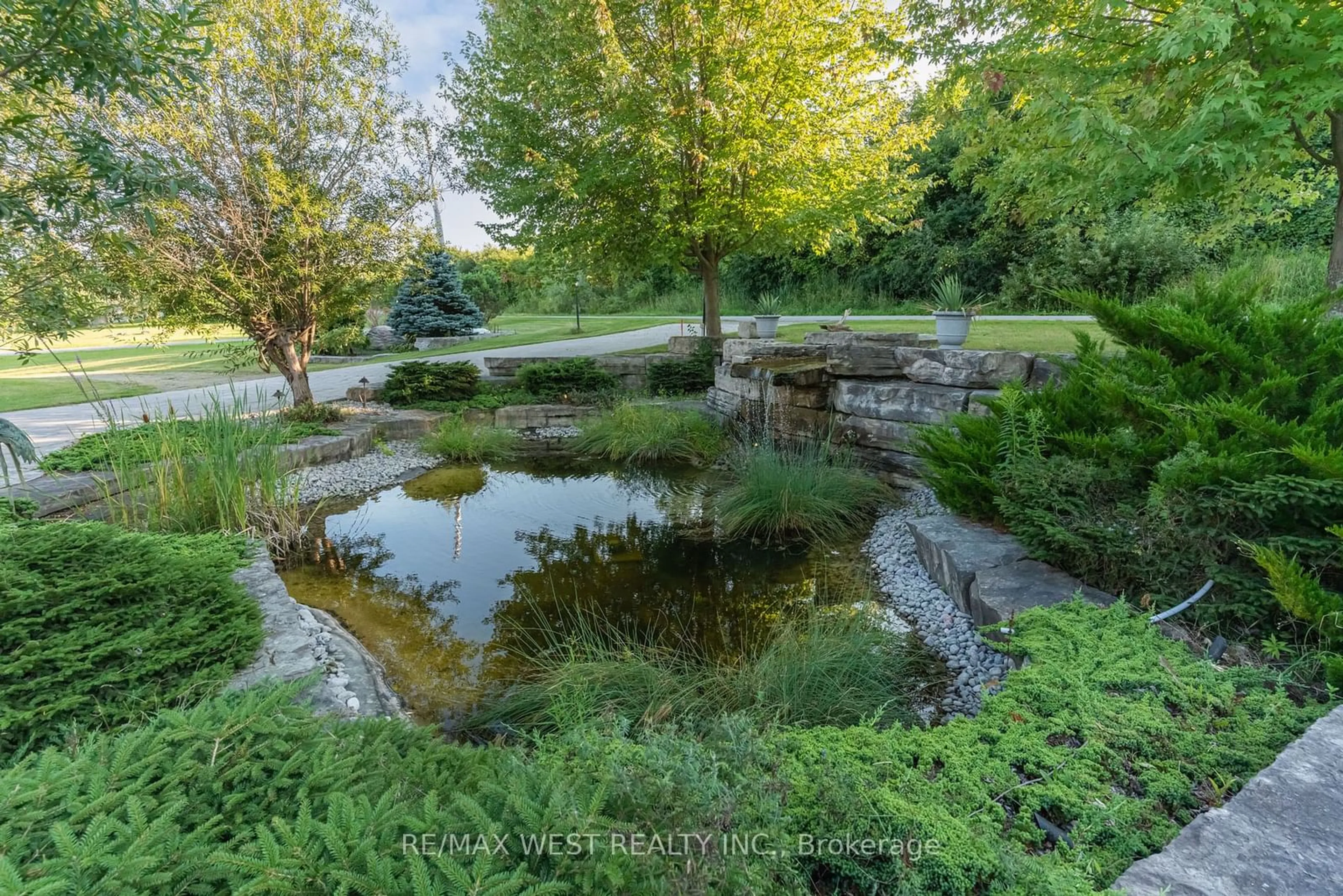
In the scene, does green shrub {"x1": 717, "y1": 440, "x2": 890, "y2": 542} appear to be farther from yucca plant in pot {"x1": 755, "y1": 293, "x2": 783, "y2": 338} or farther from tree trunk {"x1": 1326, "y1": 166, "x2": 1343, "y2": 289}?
yucca plant in pot {"x1": 755, "y1": 293, "x2": 783, "y2": 338}

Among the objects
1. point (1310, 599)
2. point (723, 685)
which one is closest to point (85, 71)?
point (723, 685)

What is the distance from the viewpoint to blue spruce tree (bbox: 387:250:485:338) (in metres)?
14.7

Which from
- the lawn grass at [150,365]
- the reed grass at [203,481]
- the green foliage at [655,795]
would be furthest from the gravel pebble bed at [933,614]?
the lawn grass at [150,365]

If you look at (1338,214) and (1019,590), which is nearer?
(1019,590)

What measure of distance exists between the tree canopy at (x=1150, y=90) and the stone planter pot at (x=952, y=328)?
110 centimetres

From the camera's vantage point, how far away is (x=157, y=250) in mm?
5055

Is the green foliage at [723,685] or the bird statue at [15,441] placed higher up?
the bird statue at [15,441]

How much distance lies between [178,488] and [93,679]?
233 centimetres

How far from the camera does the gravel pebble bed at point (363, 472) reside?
520 centimetres

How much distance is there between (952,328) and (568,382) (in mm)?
→ 4550

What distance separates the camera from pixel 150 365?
12109 mm

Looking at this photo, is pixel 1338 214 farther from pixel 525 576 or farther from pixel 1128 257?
pixel 1128 257

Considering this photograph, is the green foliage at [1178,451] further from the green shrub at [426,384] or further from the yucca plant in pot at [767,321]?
the green shrub at [426,384]

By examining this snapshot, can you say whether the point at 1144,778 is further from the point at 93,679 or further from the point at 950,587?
the point at 93,679
